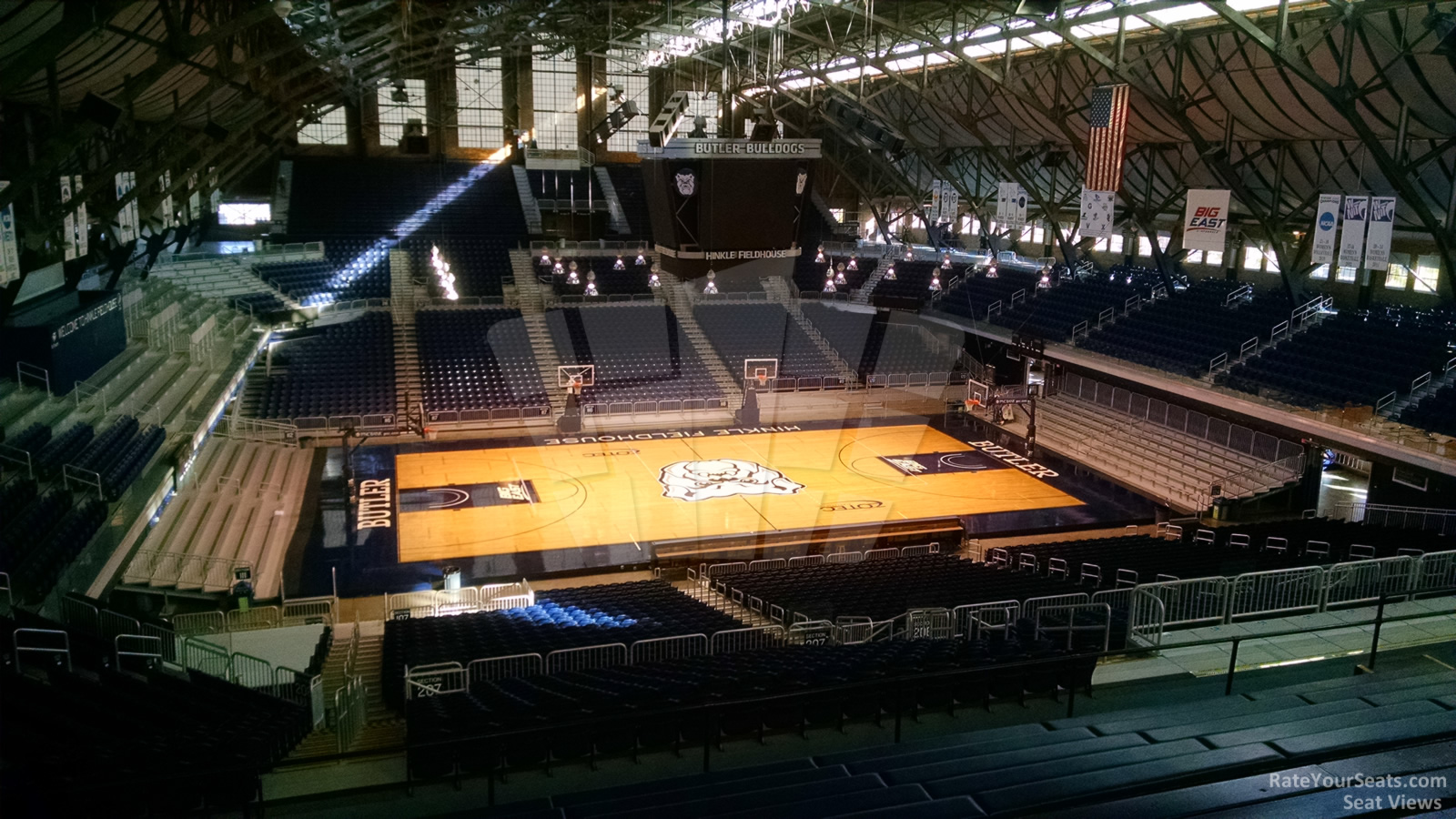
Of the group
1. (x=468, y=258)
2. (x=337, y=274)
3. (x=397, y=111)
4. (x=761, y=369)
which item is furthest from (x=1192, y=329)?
(x=397, y=111)

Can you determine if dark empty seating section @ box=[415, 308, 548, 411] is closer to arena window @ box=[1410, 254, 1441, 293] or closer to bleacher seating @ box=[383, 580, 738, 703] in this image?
bleacher seating @ box=[383, 580, 738, 703]

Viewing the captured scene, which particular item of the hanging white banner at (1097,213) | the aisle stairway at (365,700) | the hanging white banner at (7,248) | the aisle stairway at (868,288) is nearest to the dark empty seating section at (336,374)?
the aisle stairway at (365,700)

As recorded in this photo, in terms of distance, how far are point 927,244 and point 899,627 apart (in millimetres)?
36982

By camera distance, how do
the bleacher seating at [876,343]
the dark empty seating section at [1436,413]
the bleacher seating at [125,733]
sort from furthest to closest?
the bleacher seating at [876,343] < the dark empty seating section at [1436,413] < the bleacher seating at [125,733]

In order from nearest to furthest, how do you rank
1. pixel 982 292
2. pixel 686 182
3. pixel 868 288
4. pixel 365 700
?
pixel 365 700
pixel 686 182
pixel 982 292
pixel 868 288

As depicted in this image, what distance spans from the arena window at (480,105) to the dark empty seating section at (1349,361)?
35135mm

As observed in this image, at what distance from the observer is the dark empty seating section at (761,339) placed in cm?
4000

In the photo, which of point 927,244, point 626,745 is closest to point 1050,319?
point 927,244

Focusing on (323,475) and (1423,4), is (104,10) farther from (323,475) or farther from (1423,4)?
(1423,4)

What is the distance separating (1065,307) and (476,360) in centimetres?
2108

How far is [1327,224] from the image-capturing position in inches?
959

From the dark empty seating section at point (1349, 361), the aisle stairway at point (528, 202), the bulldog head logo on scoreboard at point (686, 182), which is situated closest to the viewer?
the bulldog head logo on scoreboard at point (686, 182)

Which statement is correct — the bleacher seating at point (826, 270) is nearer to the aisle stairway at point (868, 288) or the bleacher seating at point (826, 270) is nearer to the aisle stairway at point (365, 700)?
the aisle stairway at point (868, 288)

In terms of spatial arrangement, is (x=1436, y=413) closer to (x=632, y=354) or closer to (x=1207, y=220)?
(x=1207, y=220)
